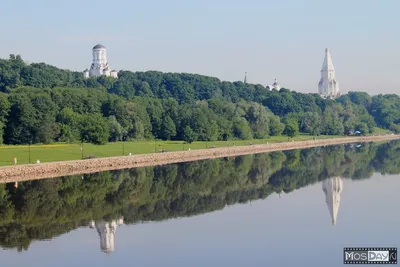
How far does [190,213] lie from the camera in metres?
33.5

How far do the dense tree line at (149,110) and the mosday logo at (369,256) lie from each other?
42.0 meters

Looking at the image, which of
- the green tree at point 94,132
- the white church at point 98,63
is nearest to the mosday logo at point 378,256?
the green tree at point 94,132

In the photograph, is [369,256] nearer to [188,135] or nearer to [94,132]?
[94,132]

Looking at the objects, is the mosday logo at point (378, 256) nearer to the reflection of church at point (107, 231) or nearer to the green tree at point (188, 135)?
the reflection of church at point (107, 231)

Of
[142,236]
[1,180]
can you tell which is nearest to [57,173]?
[1,180]

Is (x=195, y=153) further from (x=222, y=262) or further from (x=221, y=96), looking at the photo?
(x=221, y=96)

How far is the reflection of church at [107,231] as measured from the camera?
25531 mm

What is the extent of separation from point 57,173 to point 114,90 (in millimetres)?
82538

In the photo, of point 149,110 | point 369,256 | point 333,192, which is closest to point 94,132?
point 149,110

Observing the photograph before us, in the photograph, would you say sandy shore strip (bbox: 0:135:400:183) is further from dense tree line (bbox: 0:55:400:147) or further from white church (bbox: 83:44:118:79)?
white church (bbox: 83:44:118:79)

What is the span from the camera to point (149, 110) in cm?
9038

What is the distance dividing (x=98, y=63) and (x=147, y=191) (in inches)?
5236

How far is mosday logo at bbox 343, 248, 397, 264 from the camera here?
2207cm

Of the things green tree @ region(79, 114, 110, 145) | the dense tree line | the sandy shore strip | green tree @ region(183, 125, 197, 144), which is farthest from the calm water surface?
green tree @ region(183, 125, 197, 144)
